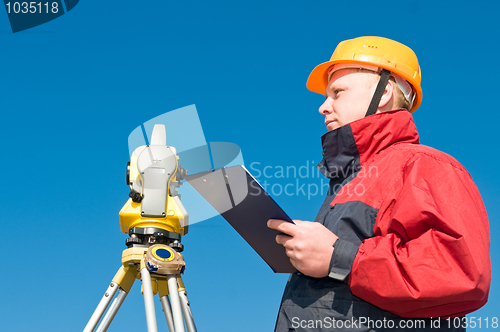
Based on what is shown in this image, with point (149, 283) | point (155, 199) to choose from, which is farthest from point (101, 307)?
point (155, 199)

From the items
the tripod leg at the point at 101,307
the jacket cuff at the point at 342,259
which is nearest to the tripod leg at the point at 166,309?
the tripod leg at the point at 101,307

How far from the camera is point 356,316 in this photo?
1838 mm

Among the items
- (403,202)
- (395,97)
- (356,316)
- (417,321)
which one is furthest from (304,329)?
(395,97)

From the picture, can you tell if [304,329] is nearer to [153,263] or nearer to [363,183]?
[363,183]

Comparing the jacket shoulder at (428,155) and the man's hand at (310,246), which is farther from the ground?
the jacket shoulder at (428,155)

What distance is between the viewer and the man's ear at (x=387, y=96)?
2.50m

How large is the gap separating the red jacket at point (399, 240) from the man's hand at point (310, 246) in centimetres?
4

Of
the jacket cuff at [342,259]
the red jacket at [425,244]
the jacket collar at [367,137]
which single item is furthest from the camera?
the jacket collar at [367,137]

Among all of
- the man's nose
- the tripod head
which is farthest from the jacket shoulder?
the tripod head

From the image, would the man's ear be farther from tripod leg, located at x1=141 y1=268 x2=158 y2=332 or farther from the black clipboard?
tripod leg, located at x1=141 y1=268 x2=158 y2=332

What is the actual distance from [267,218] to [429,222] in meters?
0.69

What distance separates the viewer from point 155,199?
372 cm

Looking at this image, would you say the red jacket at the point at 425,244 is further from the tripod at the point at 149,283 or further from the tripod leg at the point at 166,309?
the tripod leg at the point at 166,309

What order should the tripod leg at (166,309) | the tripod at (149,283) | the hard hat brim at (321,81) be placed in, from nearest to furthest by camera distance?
1. the hard hat brim at (321,81)
2. the tripod at (149,283)
3. the tripod leg at (166,309)
